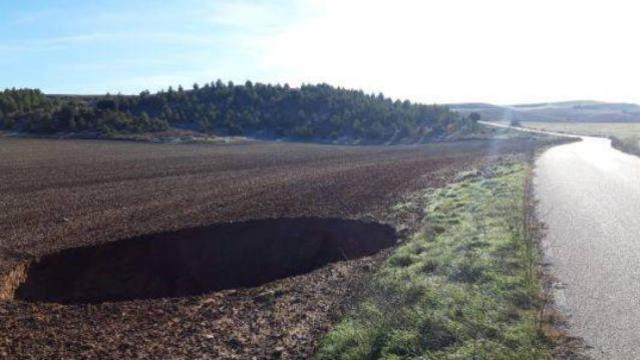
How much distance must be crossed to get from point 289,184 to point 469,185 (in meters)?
7.15

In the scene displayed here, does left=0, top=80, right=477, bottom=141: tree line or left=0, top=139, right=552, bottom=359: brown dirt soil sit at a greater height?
left=0, top=80, right=477, bottom=141: tree line

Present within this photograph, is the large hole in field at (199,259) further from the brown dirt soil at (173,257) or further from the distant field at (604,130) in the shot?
the distant field at (604,130)

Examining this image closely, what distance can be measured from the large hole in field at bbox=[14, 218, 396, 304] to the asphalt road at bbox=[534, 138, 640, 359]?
13.8ft

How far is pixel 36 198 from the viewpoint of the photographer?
22547 mm

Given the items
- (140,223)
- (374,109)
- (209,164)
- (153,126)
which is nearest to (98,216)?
(140,223)

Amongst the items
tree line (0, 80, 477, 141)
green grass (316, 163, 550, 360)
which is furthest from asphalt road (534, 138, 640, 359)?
tree line (0, 80, 477, 141)

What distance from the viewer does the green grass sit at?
7160mm

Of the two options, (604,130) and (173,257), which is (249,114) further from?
(173,257)

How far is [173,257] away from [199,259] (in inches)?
25.1

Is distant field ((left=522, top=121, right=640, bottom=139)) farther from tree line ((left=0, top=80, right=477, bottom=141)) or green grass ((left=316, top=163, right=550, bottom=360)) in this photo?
green grass ((left=316, top=163, right=550, bottom=360))

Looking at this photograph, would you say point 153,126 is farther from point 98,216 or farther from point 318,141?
point 98,216

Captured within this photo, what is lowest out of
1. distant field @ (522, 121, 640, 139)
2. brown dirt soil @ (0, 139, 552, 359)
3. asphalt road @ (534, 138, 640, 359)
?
distant field @ (522, 121, 640, 139)

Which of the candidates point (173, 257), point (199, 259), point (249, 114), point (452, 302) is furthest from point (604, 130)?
point (452, 302)

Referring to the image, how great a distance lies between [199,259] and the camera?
15.8 m
